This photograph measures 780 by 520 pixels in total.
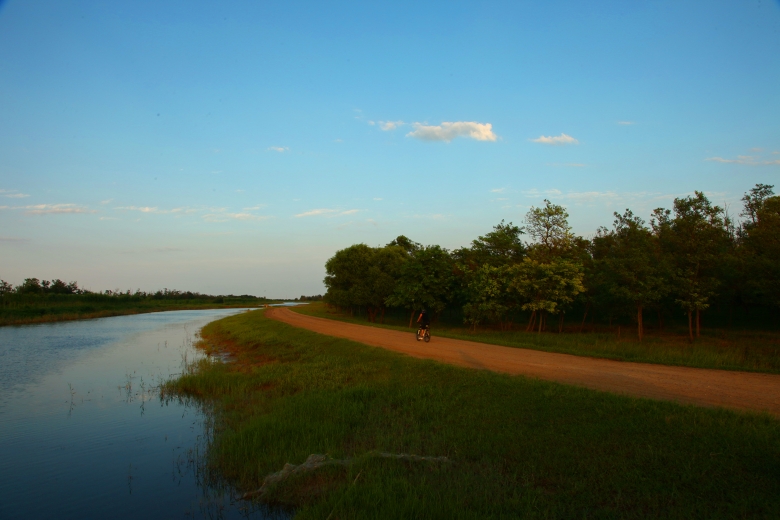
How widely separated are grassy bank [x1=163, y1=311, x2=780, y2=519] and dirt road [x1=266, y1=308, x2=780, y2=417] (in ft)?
4.20

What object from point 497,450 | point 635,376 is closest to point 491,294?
point 635,376

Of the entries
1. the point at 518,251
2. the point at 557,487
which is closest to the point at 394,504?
the point at 557,487

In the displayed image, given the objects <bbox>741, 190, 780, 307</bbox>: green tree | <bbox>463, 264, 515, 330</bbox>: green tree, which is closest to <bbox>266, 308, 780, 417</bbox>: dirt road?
<bbox>463, 264, 515, 330</bbox>: green tree

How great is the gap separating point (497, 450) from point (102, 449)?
8259 mm

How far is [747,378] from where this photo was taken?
11.9 m

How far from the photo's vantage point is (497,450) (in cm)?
758

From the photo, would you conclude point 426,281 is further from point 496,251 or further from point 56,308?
point 56,308

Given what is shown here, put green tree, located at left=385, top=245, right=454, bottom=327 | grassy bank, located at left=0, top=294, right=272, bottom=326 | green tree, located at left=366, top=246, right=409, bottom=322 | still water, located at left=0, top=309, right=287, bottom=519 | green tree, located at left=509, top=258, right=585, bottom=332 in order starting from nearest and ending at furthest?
still water, located at left=0, top=309, right=287, bottom=519 → green tree, located at left=509, top=258, right=585, bottom=332 → green tree, located at left=385, top=245, right=454, bottom=327 → green tree, located at left=366, top=246, right=409, bottom=322 → grassy bank, located at left=0, top=294, right=272, bottom=326

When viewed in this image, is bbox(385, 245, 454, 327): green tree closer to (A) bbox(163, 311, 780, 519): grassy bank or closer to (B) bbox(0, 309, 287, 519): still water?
(B) bbox(0, 309, 287, 519): still water

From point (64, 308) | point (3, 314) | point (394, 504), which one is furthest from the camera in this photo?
point (64, 308)

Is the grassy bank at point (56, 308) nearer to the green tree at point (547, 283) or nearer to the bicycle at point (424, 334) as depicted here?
the bicycle at point (424, 334)

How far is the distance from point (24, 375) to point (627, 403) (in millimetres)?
21636

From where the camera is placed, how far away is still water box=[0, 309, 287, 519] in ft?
24.8

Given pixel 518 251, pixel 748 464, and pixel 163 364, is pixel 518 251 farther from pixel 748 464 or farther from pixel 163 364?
pixel 748 464
